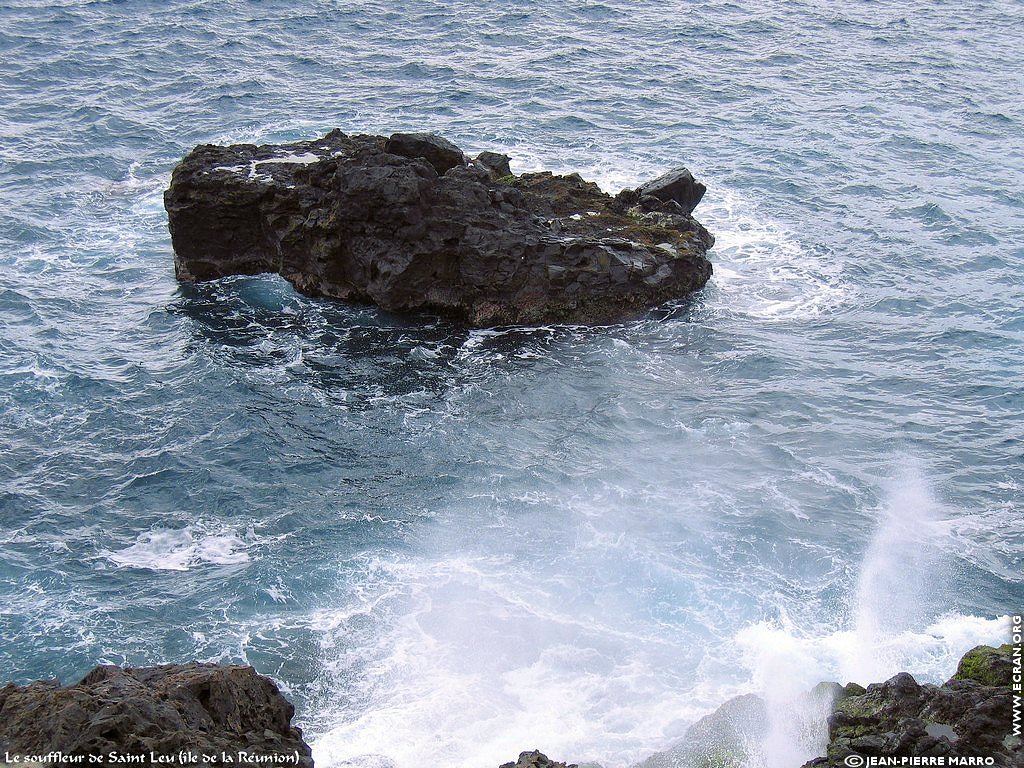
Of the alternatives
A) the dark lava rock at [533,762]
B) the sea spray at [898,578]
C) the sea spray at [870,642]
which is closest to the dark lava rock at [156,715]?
the dark lava rock at [533,762]

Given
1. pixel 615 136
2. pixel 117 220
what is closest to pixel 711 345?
pixel 615 136

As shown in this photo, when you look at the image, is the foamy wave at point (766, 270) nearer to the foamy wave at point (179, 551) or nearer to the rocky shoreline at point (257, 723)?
the rocky shoreline at point (257, 723)

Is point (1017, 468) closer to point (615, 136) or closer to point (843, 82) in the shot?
point (615, 136)

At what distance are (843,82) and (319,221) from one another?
46819mm

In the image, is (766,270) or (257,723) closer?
(257,723)

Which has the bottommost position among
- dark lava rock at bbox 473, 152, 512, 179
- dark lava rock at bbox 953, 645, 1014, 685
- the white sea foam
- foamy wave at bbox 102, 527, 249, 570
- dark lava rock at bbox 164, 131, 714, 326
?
the white sea foam

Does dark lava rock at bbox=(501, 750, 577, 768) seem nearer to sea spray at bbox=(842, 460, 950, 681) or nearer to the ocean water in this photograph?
the ocean water

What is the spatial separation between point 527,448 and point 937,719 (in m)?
18.9

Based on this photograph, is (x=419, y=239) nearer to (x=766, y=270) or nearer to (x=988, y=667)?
(x=766, y=270)

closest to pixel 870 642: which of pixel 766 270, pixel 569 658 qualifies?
pixel 569 658

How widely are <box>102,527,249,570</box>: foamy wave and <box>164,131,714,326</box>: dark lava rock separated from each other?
1485 centimetres

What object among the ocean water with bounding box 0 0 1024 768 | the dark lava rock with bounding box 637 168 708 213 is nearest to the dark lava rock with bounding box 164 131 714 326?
the ocean water with bounding box 0 0 1024 768

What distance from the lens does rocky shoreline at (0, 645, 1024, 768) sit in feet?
65.4

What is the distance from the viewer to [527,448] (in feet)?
129
